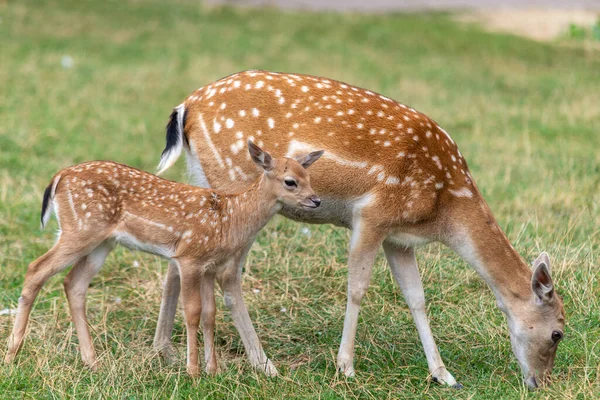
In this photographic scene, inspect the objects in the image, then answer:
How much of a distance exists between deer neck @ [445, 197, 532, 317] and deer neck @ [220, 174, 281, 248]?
1.22 meters

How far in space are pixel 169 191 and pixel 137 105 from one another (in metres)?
7.22

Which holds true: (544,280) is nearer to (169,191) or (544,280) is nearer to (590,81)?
(169,191)

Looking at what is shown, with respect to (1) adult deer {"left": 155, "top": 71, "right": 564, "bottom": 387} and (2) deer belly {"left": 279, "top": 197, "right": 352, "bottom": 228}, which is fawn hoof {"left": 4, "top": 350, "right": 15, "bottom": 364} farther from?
(2) deer belly {"left": 279, "top": 197, "right": 352, "bottom": 228}

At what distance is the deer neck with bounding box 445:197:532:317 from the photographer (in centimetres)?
598

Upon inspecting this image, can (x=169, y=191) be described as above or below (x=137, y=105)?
above

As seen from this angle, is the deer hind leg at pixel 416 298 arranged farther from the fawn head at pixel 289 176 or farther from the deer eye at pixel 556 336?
the fawn head at pixel 289 176

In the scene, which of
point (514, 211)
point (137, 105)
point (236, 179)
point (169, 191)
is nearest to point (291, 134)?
point (236, 179)

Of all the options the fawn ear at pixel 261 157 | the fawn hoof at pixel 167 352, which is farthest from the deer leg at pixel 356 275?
the fawn hoof at pixel 167 352

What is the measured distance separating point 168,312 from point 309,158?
5.02ft

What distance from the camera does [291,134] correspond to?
6.21m

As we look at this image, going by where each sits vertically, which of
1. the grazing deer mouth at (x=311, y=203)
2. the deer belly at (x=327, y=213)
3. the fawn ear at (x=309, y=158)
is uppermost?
the fawn ear at (x=309, y=158)

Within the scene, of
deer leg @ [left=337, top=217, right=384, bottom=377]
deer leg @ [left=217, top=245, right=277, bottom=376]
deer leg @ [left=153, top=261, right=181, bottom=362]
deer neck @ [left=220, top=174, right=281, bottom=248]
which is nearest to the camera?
deer neck @ [left=220, top=174, right=281, bottom=248]

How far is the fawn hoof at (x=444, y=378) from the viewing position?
5949 millimetres

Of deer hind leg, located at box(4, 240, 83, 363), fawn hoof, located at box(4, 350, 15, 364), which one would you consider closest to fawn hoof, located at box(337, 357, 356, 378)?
deer hind leg, located at box(4, 240, 83, 363)
